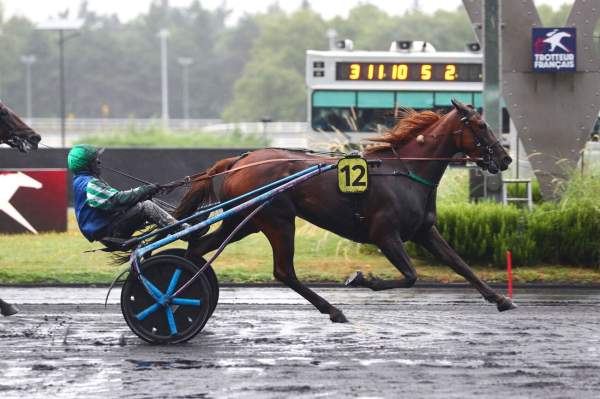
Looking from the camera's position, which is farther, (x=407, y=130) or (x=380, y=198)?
(x=407, y=130)

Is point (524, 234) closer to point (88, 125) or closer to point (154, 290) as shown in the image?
point (154, 290)

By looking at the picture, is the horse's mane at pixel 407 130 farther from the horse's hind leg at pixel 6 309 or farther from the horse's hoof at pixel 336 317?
the horse's hind leg at pixel 6 309

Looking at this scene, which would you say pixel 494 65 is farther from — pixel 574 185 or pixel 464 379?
pixel 464 379

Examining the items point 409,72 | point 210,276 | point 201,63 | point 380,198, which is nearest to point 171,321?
point 210,276

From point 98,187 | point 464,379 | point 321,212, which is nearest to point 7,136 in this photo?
point 98,187

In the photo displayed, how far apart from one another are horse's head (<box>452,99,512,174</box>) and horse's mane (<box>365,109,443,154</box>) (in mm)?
302

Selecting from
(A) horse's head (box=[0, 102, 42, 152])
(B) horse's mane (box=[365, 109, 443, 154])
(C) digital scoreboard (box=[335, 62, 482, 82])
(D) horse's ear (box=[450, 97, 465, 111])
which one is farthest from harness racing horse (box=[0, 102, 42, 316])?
(C) digital scoreboard (box=[335, 62, 482, 82])

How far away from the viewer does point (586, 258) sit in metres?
14.1

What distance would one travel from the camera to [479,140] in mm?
9570

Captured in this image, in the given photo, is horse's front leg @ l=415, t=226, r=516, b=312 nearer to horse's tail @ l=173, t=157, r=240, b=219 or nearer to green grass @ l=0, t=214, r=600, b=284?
horse's tail @ l=173, t=157, r=240, b=219

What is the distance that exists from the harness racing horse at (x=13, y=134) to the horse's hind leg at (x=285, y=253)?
209 cm

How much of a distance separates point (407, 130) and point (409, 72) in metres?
17.0

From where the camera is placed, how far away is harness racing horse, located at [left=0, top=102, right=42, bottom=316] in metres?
9.80

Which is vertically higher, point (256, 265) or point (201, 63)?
point (201, 63)
